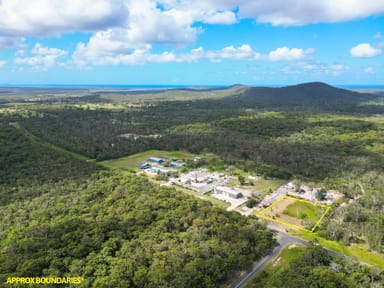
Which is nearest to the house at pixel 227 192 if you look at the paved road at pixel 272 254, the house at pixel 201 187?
the house at pixel 201 187

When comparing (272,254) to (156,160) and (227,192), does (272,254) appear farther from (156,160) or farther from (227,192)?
(156,160)

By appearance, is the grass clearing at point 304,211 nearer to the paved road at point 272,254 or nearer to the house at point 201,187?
the paved road at point 272,254

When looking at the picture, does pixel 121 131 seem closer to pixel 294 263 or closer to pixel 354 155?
pixel 354 155

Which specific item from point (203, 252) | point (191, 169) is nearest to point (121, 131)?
point (191, 169)

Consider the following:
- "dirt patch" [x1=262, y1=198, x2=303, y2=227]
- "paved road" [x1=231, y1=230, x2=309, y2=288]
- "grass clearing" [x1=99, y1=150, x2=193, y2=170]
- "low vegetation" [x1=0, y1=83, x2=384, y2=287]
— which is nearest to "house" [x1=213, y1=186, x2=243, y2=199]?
"low vegetation" [x1=0, y1=83, x2=384, y2=287]

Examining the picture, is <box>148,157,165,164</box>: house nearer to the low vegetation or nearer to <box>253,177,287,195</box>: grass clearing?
the low vegetation

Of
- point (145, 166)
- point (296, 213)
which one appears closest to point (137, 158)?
point (145, 166)

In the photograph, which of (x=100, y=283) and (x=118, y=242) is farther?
(x=118, y=242)

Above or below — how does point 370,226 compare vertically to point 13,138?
below
